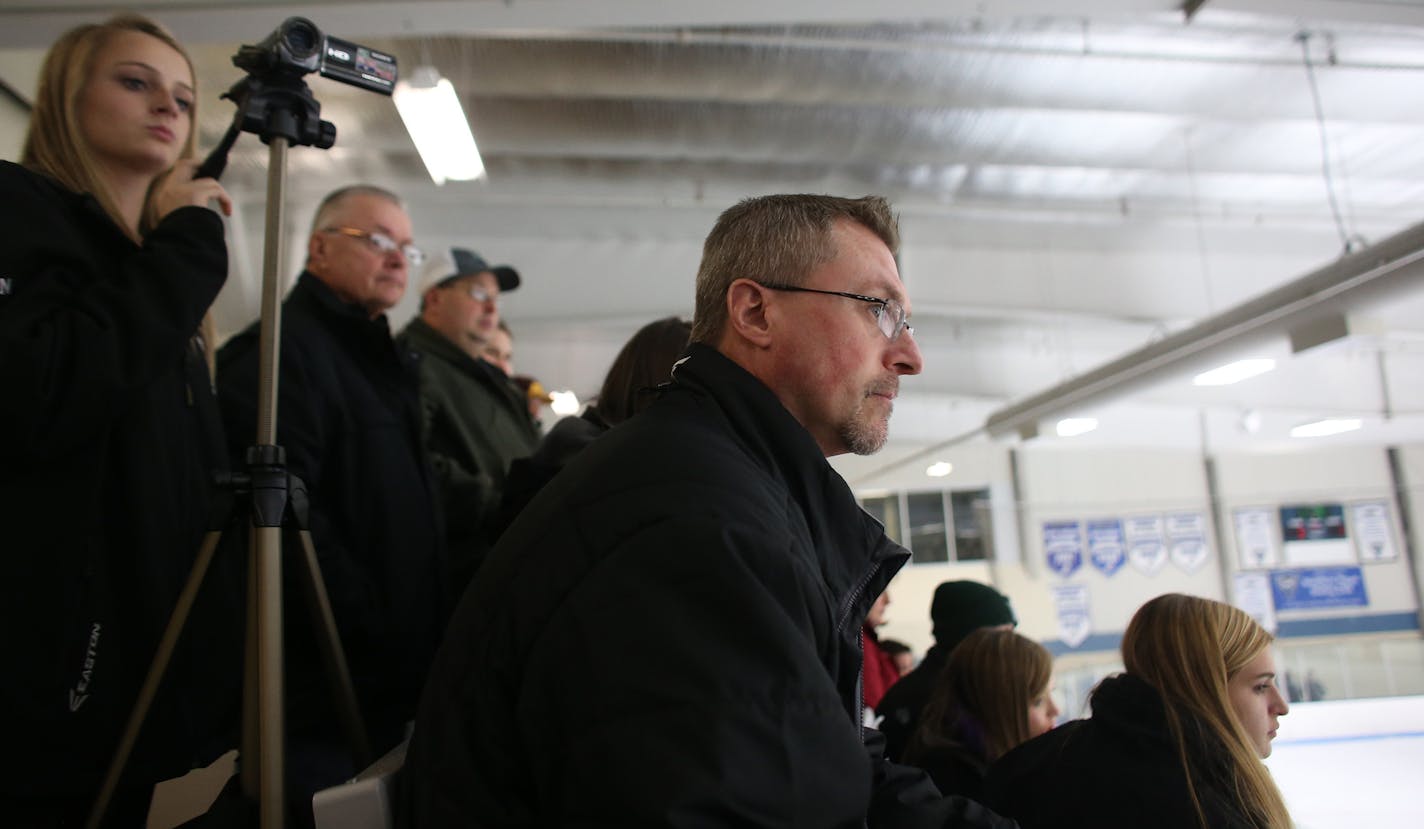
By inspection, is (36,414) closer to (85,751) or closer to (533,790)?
(85,751)

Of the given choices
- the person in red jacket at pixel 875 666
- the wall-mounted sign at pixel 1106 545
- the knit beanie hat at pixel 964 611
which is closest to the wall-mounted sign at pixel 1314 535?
the wall-mounted sign at pixel 1106 545

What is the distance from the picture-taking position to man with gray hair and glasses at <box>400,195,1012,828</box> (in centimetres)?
59

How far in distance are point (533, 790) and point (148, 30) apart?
1167 mm

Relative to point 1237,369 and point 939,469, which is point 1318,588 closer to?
point 1237,369

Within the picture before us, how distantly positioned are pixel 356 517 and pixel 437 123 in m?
1.99

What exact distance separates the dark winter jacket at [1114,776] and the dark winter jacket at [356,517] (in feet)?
3.67

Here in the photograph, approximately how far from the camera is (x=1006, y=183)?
4.98 m

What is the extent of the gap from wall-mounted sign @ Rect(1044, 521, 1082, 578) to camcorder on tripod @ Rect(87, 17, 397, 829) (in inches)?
234

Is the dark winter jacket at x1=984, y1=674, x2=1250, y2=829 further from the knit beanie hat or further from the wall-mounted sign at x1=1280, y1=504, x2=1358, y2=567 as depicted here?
the wall-mounted sign at x1=1280, y1=504, x2=1358, y2=567

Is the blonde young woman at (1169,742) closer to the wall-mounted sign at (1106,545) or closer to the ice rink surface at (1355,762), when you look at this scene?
the ice rink surface at (1355,762)

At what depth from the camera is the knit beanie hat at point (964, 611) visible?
2.74 meters

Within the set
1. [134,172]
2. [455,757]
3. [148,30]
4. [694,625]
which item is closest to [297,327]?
[134,172]

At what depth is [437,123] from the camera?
2.95m

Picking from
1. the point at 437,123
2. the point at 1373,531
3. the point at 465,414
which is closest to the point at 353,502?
the point at 465,414
